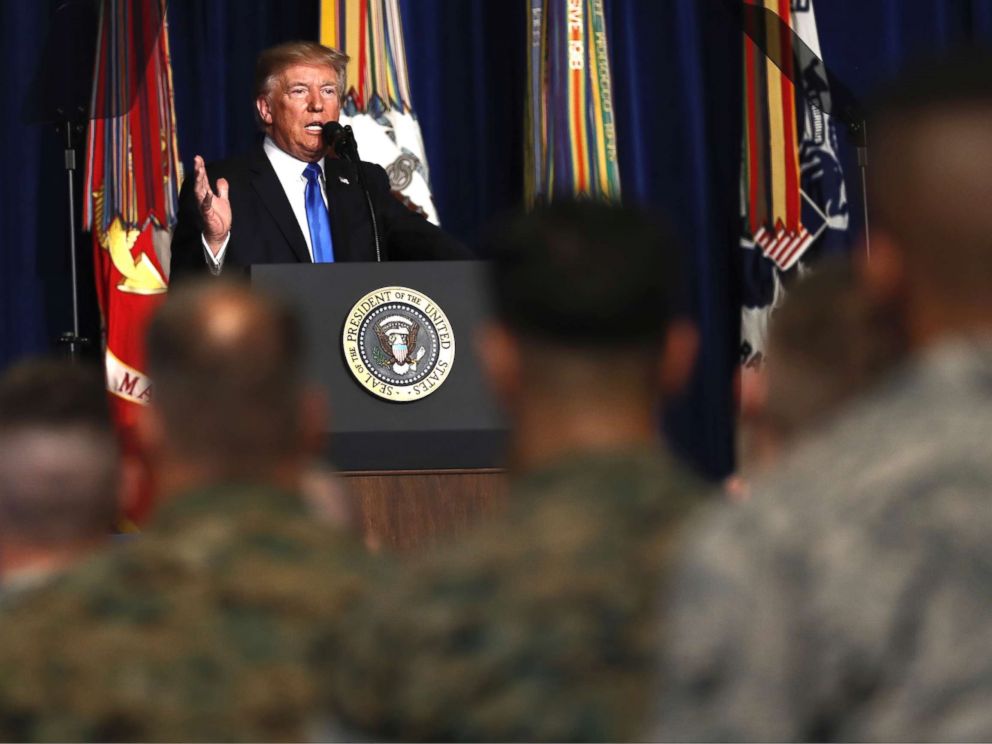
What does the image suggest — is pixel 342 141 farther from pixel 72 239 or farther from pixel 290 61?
pixel 72 239

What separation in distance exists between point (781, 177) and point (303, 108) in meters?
2.16

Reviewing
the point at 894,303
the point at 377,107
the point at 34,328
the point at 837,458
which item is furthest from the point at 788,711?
the point at 34,328

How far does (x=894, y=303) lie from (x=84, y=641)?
638 mm

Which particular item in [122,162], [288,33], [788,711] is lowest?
[788,711]

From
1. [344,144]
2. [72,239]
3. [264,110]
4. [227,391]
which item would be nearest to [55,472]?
[227,391]

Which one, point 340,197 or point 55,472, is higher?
point 340,197

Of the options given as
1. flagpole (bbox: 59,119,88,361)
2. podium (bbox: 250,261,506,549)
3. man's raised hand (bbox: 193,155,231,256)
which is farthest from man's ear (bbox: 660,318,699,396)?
flagpole (bbox: 59,119,88,361)

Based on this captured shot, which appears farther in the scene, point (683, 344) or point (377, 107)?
point (377, 107)

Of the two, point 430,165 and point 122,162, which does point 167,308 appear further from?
point 430,165

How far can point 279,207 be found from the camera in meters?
4.90

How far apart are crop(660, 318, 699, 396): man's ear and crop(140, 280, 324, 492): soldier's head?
30cm

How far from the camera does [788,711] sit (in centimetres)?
95

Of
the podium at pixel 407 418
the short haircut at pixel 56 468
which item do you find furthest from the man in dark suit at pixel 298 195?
the short haircut at pixel 56 468

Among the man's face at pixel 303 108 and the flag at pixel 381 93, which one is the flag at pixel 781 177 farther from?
the man's face at pixel 303 108
